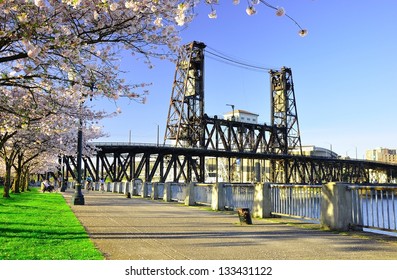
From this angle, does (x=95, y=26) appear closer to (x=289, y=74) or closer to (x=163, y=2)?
(x=163, y=2)

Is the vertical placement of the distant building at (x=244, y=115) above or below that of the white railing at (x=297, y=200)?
above

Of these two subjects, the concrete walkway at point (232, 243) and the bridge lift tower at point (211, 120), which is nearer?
the concrete walkway at point (232, 243)

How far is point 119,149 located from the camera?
246 feet

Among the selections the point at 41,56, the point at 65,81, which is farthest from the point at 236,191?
the point at 41,56

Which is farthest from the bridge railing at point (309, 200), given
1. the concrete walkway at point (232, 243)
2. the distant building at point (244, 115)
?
the distant building at point (244, 115)

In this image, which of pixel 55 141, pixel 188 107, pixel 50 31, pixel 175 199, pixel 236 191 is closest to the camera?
pixel 50 31

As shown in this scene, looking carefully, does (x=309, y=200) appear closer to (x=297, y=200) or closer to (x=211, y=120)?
(x=297, y=200)

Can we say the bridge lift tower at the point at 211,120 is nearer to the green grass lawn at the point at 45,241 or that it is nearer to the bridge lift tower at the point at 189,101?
the bridge lift tower at the point at 189,101

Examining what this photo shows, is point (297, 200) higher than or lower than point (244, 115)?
lower

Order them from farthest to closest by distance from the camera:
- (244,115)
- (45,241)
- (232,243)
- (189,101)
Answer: (244,115) < (189,101) < (45,241) < (232,243)

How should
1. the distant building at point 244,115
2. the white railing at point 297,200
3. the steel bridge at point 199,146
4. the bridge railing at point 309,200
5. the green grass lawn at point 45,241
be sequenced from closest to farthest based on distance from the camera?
1. the green grass lawn at point 45,241
2. the bridge railing at point 309,200
3. the white railing at point 297,200
4. the steel bridge at point 199,146
5. the distant building at point 244,115

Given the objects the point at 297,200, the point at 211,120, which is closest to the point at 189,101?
the point at 211,120

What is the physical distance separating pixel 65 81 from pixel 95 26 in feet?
6.63

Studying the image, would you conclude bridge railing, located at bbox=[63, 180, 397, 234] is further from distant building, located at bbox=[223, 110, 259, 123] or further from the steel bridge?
distant building, located at bbox=[223, 110, 259, 123]
